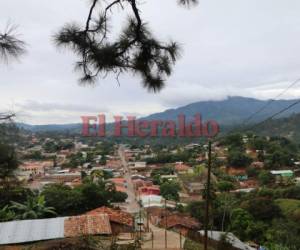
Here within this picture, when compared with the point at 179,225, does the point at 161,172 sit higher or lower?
lower

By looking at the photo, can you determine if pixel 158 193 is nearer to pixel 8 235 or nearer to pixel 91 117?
pixel 91 117

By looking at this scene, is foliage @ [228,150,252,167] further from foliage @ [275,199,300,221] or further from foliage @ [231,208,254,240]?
foliage @ [231,208,254,240]

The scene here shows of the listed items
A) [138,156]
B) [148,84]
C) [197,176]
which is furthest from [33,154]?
[148,84]

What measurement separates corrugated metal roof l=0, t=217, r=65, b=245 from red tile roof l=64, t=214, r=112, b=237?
7.6 inches

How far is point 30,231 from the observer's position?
1058 cm

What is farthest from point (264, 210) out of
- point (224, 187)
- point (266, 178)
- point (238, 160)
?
point (238, 160)

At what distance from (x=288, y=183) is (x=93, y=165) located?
26539 millimetres

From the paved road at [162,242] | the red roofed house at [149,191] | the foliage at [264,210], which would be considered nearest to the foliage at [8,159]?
the paved road at [162,242]

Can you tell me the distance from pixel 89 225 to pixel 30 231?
5.24 feet

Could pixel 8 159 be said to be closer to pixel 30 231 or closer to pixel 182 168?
pixel 30 231

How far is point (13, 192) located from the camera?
63.7ft

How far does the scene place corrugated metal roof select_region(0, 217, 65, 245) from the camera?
1004cm

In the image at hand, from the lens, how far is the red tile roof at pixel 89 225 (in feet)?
34.9

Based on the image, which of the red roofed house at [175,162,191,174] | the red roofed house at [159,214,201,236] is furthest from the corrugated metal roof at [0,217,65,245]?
the red roofed house at [175,162,191,174]
